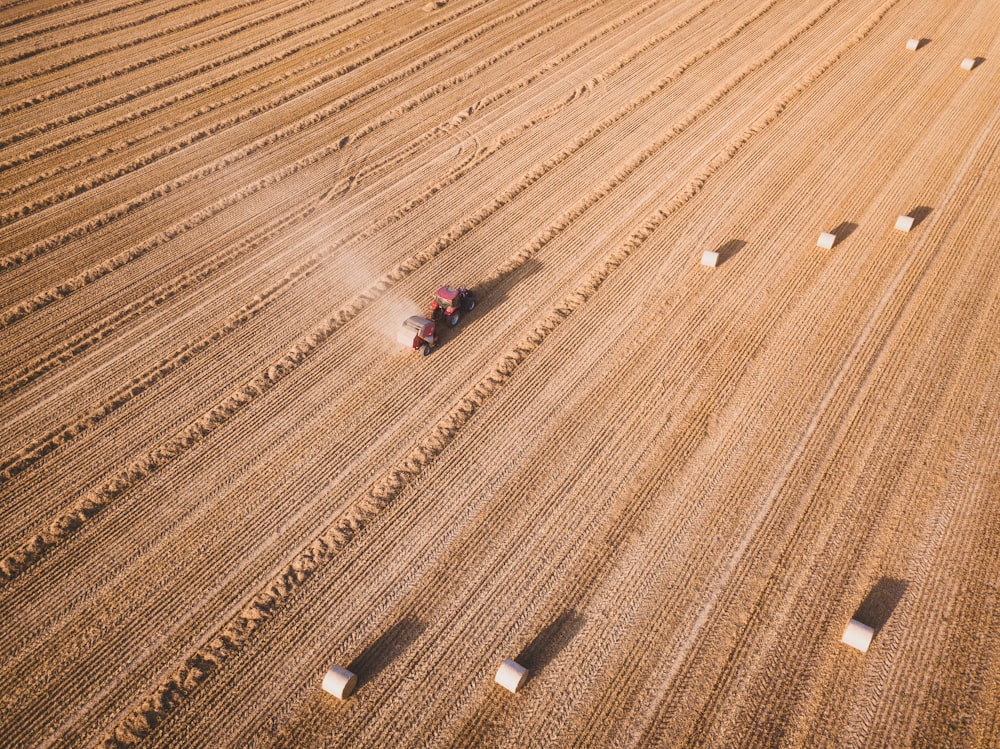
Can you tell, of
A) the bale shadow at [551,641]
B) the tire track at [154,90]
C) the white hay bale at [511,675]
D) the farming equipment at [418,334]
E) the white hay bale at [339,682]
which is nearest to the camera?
the white hay bale at [339,682]

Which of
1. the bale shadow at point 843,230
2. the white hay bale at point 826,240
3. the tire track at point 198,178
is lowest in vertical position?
the bale shadow at point 843,230

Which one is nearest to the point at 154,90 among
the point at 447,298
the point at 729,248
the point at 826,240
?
the point at 447,298

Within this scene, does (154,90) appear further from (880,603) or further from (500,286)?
(880,603)

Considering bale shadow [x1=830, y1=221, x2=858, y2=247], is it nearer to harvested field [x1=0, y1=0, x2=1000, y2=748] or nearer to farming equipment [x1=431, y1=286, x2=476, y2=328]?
harvested field [x1=0, y1=0, x2=1000, y2=748]

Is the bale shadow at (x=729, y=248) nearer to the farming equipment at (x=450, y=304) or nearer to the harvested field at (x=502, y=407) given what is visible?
the harvested field at (x=502, y=407)

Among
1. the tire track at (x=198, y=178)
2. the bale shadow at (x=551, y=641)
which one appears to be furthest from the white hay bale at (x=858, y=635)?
the tire track at (x=198, y=178)

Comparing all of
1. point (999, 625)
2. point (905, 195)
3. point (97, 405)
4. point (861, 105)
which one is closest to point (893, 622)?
point (999, 625)
